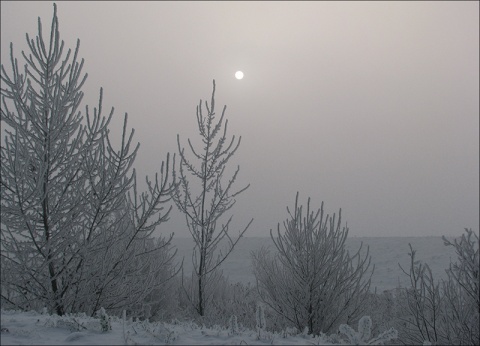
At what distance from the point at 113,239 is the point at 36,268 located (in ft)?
2.73

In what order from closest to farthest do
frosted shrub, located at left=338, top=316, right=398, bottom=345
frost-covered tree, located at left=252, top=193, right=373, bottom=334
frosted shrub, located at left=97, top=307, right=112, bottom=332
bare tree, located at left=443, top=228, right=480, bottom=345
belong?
frosted shrub, located at left=338, top=316, right=398, bottom=345 < frosted shrub, located at left=97, top=307, right=112, bottom=332 < bare tree, located at left=443, top=228, right=480, bottom=345 < frost-covered tree, located at left=252, top=193, right=373, bottom=334

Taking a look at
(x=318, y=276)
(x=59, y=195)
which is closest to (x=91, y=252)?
(x=59, y=195)

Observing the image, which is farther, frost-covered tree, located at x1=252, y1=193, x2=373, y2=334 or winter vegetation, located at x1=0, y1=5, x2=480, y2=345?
frost-covered tree, located at x1=252, y1=193, x2=373, y2=334

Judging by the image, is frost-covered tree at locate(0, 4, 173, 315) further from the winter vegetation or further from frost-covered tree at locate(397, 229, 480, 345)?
frost-covered tree at locate(397, 229, 480, 345)

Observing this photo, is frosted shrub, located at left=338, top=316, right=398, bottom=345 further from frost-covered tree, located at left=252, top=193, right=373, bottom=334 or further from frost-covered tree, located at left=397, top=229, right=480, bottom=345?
frost-covered tree, located at left=252, top=193, right=373, bottom=334

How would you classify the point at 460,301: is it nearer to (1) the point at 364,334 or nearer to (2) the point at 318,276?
(2) the point at 318,276

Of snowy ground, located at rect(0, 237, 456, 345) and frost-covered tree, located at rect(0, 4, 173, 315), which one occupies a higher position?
frost-covered tree, located at rect(0, 4, 173, 315)

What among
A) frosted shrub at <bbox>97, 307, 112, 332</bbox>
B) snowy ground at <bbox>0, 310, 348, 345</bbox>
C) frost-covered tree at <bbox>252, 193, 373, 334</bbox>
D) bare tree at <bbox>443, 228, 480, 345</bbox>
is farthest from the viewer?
frost-covered tree at <bbox>252, 193, 373, 334</bbox>

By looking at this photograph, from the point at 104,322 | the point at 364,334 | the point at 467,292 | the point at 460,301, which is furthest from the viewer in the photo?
the point at 460,301

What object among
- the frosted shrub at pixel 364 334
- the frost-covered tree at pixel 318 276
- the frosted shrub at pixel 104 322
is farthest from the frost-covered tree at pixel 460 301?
the frosted shrub at pixel 104 322

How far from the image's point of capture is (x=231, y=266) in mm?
32656

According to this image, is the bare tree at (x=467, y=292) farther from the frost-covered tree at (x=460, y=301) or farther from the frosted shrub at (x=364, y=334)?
the frosted shrub at (x=364, y=334)

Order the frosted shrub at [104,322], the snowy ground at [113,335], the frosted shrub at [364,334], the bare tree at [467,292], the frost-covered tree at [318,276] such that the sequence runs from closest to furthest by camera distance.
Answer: the snowy ground at [113,335] < the frosted shrub at [364,334] < the frosted shrub at [104,322] < the bare tree at [467,292] < the frost-covered tree at [318,276]

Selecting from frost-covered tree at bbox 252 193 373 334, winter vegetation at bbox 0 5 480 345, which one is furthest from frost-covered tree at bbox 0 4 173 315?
frost-covered tree at bbox 252 193 373 334
